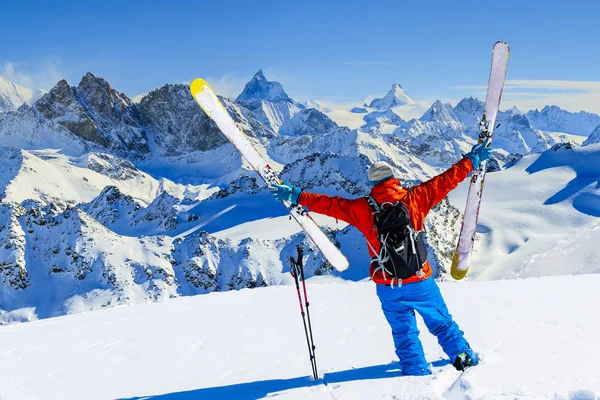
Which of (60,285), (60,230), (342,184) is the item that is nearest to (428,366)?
(60,285)

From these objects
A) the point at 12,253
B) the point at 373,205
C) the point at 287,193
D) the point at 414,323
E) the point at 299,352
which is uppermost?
the point at 12,253

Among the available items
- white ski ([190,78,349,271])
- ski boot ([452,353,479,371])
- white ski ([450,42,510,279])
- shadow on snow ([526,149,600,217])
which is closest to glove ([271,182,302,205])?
white ski ([190,78,349,271])

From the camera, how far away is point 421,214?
18.0ft

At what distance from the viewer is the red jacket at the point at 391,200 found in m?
5.41

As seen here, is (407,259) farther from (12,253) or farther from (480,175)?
(12,253)

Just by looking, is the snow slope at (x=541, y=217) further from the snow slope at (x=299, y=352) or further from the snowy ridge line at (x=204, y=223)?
the snowy ridge line at (x=204, y=223)

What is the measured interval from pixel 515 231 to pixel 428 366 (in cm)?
7772

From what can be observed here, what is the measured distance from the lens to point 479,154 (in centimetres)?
598

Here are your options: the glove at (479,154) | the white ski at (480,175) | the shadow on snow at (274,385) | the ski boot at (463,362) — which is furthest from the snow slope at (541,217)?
the shadow on snow at (274,385)

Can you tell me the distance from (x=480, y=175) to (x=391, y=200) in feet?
7.49

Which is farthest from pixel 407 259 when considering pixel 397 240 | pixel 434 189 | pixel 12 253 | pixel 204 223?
pixel 204 223

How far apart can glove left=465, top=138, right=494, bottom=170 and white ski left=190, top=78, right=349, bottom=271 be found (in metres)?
2.17

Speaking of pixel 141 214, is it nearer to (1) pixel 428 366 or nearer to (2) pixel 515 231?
(2) pixel 515 231

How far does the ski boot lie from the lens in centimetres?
534
